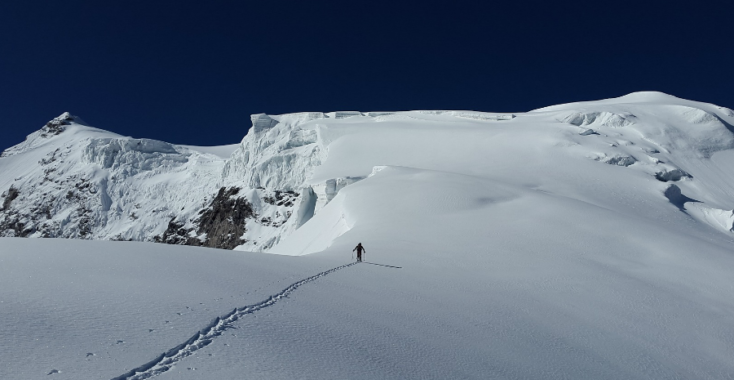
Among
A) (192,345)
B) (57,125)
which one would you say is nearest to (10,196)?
(57,125)

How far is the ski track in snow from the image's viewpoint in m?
5.81

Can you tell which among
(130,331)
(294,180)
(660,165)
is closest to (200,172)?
(294,180)

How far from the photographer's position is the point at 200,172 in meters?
89.8

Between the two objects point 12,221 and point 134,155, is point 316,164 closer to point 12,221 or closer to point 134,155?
point 134,155

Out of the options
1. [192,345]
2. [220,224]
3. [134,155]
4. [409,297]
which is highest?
[134,155]

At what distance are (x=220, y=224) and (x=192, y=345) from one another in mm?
73383

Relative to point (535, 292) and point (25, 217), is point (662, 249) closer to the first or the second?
point (535, 292)

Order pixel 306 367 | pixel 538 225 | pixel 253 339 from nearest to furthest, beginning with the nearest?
pixel 306 367 → pixel 253 339 → pixel 538 225

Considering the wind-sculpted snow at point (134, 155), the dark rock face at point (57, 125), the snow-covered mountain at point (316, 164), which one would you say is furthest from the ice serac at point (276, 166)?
the dark rock face at point (57, 125)

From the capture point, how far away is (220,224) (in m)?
77.1

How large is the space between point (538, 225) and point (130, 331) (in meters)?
20.2

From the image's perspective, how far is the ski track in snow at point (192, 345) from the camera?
5.81 metres

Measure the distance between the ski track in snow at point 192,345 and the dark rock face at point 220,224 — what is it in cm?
6647

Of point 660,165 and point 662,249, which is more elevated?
point 660,165
